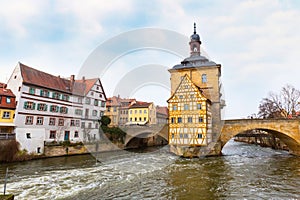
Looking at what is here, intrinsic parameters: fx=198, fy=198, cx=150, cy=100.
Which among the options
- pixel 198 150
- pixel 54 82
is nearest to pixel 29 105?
pixel 54 82

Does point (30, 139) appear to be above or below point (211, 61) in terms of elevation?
below

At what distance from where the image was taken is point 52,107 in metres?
22.4

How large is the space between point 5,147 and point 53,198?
10970 mm

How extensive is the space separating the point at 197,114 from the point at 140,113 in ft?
76.2

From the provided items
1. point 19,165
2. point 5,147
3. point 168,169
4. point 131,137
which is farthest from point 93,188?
point 131,137

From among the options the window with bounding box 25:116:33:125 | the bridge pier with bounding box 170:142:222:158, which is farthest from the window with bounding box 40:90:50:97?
the bridge pier with bounding box 170:142:222:158

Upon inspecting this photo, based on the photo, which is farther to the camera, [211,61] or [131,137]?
[131,137]

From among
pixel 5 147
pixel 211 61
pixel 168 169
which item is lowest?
pixel 168 169

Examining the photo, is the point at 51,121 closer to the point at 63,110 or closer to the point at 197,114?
the point at 63,110

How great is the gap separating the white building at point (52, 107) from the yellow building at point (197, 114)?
11.5 meters

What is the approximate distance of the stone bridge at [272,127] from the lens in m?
21.1

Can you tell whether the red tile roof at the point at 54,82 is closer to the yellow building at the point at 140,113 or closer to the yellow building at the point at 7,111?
the yellow building at the point at 7,111

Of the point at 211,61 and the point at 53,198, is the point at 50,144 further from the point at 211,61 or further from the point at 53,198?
the point at 211,61

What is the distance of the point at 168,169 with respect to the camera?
14.8 m
